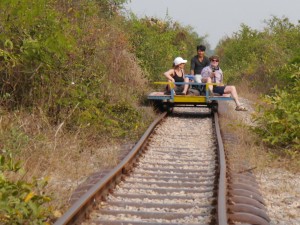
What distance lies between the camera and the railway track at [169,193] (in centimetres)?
595

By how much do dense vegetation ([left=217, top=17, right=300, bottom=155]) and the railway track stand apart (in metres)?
1.05

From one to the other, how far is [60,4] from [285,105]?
16.7 feet

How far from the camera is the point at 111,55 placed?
1722 centimetres

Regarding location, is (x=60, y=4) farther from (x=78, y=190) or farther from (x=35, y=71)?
(x=78, y=190)

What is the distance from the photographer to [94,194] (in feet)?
20.8

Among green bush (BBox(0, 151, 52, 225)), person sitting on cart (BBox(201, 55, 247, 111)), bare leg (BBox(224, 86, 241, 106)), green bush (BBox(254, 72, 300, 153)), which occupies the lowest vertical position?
green bush (BBox(0, 151, 52, 225))

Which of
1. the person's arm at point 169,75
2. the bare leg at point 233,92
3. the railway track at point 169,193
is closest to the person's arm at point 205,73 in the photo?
the bare leg at point 233,92

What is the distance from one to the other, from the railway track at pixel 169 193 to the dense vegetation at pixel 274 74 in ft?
3.44

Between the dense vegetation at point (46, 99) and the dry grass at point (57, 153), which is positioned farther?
the dry grass at point (57, 153)

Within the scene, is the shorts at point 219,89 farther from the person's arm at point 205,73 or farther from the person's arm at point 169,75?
the person's arm at point 169,75

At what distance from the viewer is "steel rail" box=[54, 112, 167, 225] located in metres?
5.42

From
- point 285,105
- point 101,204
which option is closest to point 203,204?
point 101,204

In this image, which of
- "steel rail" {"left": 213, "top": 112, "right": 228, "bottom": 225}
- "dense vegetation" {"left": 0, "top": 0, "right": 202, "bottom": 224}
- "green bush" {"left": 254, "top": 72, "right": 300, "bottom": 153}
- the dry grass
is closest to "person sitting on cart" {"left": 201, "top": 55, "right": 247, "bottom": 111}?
"dense vegetation" {"left": 0, "top": 0, "right": 202, "bottom": 224}

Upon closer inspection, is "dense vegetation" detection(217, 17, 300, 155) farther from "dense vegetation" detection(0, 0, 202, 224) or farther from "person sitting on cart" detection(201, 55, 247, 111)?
"dense vegetation" detection(0, 0, 202, 224)
